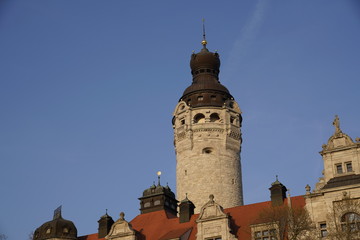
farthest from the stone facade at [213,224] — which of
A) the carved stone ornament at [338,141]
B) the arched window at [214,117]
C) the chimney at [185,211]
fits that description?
the arched window at [214,117]

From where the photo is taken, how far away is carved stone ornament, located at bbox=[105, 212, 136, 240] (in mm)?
59062

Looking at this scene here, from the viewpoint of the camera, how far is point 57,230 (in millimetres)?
64375

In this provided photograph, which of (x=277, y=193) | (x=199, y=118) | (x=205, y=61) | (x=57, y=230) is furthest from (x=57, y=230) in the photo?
(x=205, y=61)

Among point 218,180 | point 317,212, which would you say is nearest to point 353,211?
point 317,212

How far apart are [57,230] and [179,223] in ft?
40.6

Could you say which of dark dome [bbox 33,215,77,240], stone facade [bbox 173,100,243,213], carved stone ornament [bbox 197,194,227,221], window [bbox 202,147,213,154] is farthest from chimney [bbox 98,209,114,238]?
window [bbox 202,147,213,154]

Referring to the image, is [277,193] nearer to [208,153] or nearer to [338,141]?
[338,141]

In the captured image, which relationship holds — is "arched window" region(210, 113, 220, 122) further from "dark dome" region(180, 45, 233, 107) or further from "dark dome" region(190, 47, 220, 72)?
"dark dome" region(190, 47, 220, 72)

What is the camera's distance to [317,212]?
171 feet

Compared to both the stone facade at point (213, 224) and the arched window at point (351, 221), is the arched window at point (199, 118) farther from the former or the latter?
the arched window at point (351, 221)

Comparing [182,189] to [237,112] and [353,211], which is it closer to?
[237,112]

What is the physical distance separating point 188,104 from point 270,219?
31.7 meters

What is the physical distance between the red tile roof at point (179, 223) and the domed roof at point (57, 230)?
1848 mm

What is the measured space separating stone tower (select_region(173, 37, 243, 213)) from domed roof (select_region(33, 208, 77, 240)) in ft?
45.2
